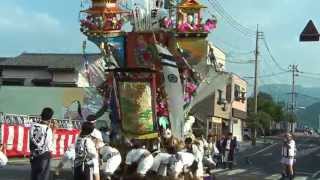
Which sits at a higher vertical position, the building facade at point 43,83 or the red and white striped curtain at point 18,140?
the building facade at point 43,83

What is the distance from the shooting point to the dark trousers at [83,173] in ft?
40.1

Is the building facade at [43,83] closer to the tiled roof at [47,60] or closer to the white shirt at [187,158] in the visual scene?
the tiled roof at [47,60]

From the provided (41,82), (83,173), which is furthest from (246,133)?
(83,173)

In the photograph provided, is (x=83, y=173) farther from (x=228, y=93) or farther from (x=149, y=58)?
(x=228, y=93)

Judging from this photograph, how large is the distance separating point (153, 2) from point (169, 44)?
1.90 meters

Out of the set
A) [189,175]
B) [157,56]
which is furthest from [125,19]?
[189,175]

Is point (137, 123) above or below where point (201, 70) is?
below

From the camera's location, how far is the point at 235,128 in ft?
291

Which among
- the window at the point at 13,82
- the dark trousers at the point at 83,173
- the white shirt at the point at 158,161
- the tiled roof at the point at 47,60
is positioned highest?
the tiled roof at the point at 47,60

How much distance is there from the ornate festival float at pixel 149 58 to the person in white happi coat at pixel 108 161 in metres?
2.42

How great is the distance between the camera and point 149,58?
21.2m

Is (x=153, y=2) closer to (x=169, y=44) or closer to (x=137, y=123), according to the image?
(x=169, y=44)

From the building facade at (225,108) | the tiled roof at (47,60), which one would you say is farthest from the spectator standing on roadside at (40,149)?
the tiled roof at (47,60)

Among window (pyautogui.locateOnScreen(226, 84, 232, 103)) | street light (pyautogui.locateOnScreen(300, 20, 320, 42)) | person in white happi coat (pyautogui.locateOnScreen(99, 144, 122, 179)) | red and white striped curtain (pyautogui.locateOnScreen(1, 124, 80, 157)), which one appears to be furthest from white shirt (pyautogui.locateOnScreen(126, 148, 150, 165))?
window (pyautogui.locateOnScreen(226, 84, 232, 103))
